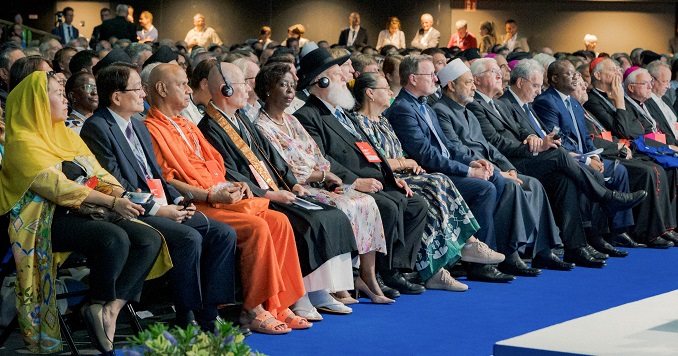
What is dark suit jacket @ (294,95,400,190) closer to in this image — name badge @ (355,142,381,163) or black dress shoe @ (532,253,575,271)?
name badge @ (355,142,381,163)

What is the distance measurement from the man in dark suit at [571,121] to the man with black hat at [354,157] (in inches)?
84.3

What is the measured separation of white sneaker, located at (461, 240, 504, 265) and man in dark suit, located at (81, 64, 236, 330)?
2067 mm

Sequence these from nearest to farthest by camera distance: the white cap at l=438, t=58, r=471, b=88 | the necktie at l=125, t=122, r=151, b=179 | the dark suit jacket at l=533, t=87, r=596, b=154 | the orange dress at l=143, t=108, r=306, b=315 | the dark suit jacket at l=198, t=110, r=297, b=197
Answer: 1. the necktie at l=125, t=122, r=151, b=179
2. the orange dress at l=143, t=108, r=306, b=315
3. the dark suit jacket at l=198, t=110, r=297, b=197
4. the white cap at l=438, t=58, r=471, b=88
5. the dark suit jacket at l=533, t=87, r=596, b=154

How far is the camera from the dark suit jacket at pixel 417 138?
7.17 meters

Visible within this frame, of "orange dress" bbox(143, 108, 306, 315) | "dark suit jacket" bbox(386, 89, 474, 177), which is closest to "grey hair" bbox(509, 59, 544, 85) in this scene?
"dark suit jacket" bbox(386, 89, 474, 177)

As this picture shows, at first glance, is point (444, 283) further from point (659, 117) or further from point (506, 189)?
point (659, 117)

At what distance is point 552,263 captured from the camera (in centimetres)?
756

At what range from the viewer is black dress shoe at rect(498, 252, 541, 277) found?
724cm

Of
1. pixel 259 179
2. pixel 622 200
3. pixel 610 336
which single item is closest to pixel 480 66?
pixel 622 200

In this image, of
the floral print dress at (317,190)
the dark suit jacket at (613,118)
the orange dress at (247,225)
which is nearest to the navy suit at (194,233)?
the orange dress at (247,225)

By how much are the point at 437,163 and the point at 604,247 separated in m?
1.69

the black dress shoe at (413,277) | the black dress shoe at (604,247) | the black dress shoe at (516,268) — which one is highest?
the black dress shoe at (413,277)

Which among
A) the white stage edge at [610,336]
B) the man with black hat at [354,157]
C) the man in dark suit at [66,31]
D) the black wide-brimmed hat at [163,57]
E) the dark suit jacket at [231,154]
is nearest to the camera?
the white stage edge at [610,336]

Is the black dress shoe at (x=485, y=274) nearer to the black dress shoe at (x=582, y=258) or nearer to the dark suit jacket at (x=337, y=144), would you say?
the dark suit jacket at (x=337, y=144)
